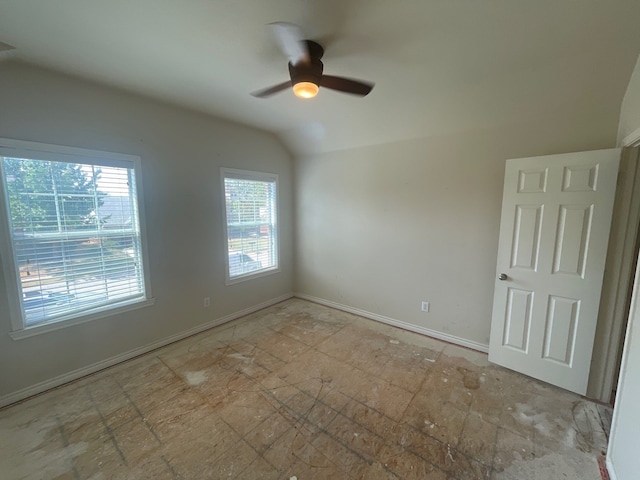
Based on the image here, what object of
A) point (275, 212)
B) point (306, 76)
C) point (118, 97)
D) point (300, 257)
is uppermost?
point (118, 97)

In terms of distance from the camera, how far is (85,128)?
2.24 metres

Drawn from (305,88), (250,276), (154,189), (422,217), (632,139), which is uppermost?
(305,88)

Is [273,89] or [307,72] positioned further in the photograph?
[273,89]

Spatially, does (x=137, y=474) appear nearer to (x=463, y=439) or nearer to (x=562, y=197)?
(x=463, y=439)

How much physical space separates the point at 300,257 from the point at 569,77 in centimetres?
363

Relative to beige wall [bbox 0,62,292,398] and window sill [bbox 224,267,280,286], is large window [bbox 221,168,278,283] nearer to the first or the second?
window sill [bbox 224,267,280,286]

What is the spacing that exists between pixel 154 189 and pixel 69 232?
31.8 inches

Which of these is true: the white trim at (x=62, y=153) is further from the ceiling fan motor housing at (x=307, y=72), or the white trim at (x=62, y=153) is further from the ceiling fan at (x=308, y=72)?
the ceiling fan motor housing at (x=307, y=72)

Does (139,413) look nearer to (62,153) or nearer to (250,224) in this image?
(62,153)

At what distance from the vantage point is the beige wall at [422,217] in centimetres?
243

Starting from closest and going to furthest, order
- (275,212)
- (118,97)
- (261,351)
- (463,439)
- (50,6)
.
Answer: (50,6) < (463,439) < (118,97) < (261,351) < (275,212)

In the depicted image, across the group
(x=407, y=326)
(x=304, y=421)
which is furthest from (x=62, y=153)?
(x=407, y=326)

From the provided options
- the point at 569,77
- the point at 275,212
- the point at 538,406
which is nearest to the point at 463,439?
the point at 538,406

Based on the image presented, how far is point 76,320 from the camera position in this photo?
228 centimetres
